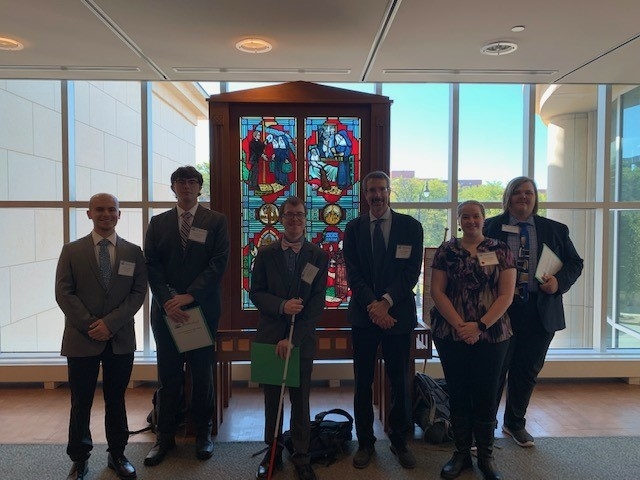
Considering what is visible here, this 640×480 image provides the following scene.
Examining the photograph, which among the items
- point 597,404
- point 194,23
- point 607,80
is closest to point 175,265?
point 194,23

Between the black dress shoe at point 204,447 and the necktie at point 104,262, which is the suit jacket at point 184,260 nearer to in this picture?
the necktie at point 104,262

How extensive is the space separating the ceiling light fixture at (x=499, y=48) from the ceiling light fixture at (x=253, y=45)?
59.0 inches

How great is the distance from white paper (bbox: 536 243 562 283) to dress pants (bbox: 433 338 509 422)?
0.62m

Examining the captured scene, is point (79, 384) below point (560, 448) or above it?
above

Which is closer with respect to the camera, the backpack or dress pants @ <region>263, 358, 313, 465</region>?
dress pants @ <region>263, 358, 313, 465</region>

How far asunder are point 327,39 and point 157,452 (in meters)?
2.88

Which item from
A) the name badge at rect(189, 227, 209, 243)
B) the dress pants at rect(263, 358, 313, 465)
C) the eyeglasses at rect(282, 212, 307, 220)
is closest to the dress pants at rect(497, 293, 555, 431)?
the dress pants at rect(263, 358, 313, 465)

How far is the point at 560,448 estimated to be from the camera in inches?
116

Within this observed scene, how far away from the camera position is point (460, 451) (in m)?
2.60

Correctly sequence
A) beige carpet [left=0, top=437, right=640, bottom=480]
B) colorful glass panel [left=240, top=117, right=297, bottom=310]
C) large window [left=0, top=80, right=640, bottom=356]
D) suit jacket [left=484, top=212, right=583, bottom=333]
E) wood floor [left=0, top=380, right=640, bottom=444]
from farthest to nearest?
large window [left=0, top=80, right=640, bottom=356] < colorful glass panel [left=240, top=117, right=297, bottom=310] < wood floor [left=0, top=380, right=640, bottom=444] < suit jacket [left=484, top=212, right=583, bottom=333] < beige carpet [left=0, top=437, right=640, bottom=480]

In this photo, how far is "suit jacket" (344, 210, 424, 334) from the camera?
8.55ft

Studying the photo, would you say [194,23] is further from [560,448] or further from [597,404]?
[597,404]

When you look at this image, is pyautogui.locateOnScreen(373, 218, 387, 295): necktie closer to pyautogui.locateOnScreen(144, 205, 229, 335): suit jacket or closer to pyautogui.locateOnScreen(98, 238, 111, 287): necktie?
pyautogui.locateOnScreen(144, 205, 229, 335): suit jacket

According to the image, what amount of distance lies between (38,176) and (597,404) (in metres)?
5.45
